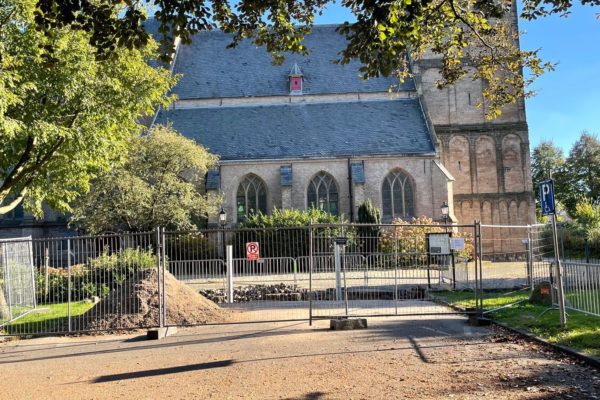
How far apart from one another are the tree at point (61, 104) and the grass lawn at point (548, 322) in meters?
10.2

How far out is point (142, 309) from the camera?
1077 centimetres

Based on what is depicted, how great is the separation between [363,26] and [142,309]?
779 cm

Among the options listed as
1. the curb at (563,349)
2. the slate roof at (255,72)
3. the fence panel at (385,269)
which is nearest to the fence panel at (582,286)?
the curb at (563,349)

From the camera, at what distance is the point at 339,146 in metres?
31.0

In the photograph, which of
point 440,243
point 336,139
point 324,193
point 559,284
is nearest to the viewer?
point 559,284

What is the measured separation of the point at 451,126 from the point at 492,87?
27.6 metres

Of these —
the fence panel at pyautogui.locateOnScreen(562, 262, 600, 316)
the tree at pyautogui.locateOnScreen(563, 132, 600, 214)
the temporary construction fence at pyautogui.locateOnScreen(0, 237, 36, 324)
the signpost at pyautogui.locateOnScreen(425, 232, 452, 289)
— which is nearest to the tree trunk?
the temporary construction fence at pyautogui.locateOnScreen(0, 237, 36, 324)

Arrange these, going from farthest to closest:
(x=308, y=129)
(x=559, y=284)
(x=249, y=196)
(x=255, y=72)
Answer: (x=255, y=72) < (x=308, y=129) < (x=249, y=196) < (x=559, y=284)

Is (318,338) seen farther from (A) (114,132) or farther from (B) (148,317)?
(A) (114,132)

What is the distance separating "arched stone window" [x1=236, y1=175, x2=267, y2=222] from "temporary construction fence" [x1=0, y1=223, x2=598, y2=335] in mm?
15339

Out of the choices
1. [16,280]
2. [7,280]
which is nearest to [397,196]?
[16,280]

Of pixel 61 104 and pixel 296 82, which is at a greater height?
pixel 296 82

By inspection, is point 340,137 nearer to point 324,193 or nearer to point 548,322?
point 324,193

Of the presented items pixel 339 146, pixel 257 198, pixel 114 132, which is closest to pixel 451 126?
pixel 339 146
